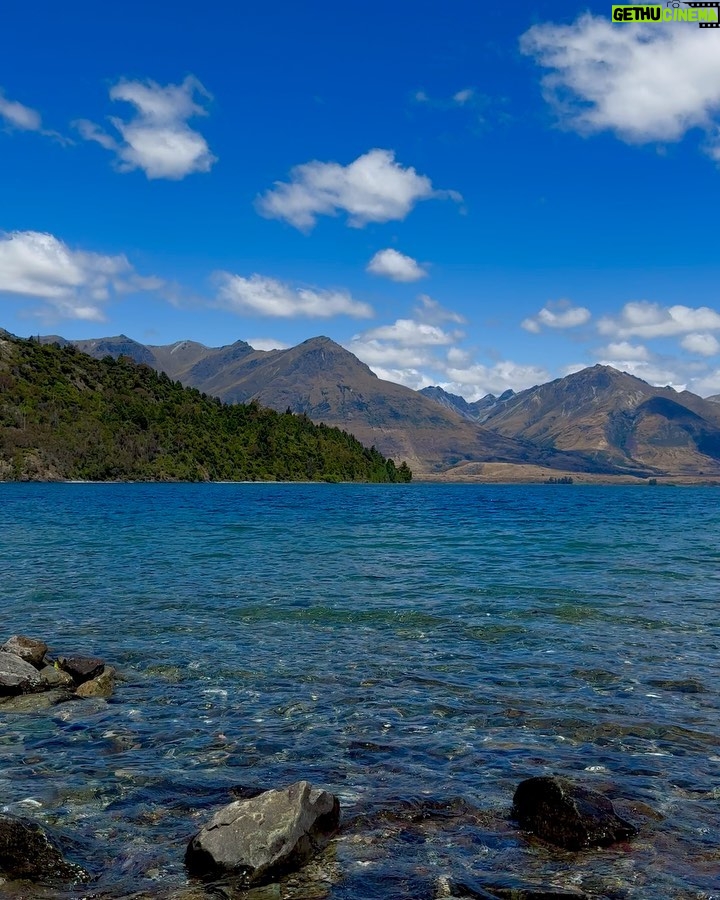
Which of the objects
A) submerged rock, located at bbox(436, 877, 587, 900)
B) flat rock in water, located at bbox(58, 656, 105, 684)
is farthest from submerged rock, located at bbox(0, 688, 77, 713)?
submerged rock, located at bbox(436, 877, 587, 900)

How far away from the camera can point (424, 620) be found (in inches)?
1198

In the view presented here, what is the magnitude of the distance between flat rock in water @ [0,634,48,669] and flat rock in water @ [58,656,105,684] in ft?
3.45

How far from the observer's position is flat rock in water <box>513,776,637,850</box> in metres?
12.4

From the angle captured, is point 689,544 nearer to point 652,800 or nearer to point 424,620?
point 424,620

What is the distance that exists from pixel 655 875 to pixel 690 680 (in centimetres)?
1192

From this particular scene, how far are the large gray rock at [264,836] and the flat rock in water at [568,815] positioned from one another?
12.2 feet

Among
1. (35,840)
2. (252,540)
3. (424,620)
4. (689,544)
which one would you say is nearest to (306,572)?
(424,620)

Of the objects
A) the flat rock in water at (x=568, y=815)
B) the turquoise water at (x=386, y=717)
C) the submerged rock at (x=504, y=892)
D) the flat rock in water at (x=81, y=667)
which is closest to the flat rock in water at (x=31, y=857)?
the turquoise water at (x=386, y=717)

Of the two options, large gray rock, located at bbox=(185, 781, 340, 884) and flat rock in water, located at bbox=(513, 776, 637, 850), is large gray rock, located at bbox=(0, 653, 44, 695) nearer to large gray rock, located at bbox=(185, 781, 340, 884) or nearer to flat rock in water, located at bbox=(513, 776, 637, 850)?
large gray rock, located at bbox=(185, 781, 340, 884)

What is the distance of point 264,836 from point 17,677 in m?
12.5

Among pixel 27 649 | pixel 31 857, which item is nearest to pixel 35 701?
pixel 27 649

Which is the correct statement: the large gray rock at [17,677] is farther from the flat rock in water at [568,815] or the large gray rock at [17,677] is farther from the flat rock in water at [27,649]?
the flat rock in water at [568,815]

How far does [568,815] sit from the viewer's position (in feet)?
41.3

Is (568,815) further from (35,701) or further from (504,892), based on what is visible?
(35,701)
